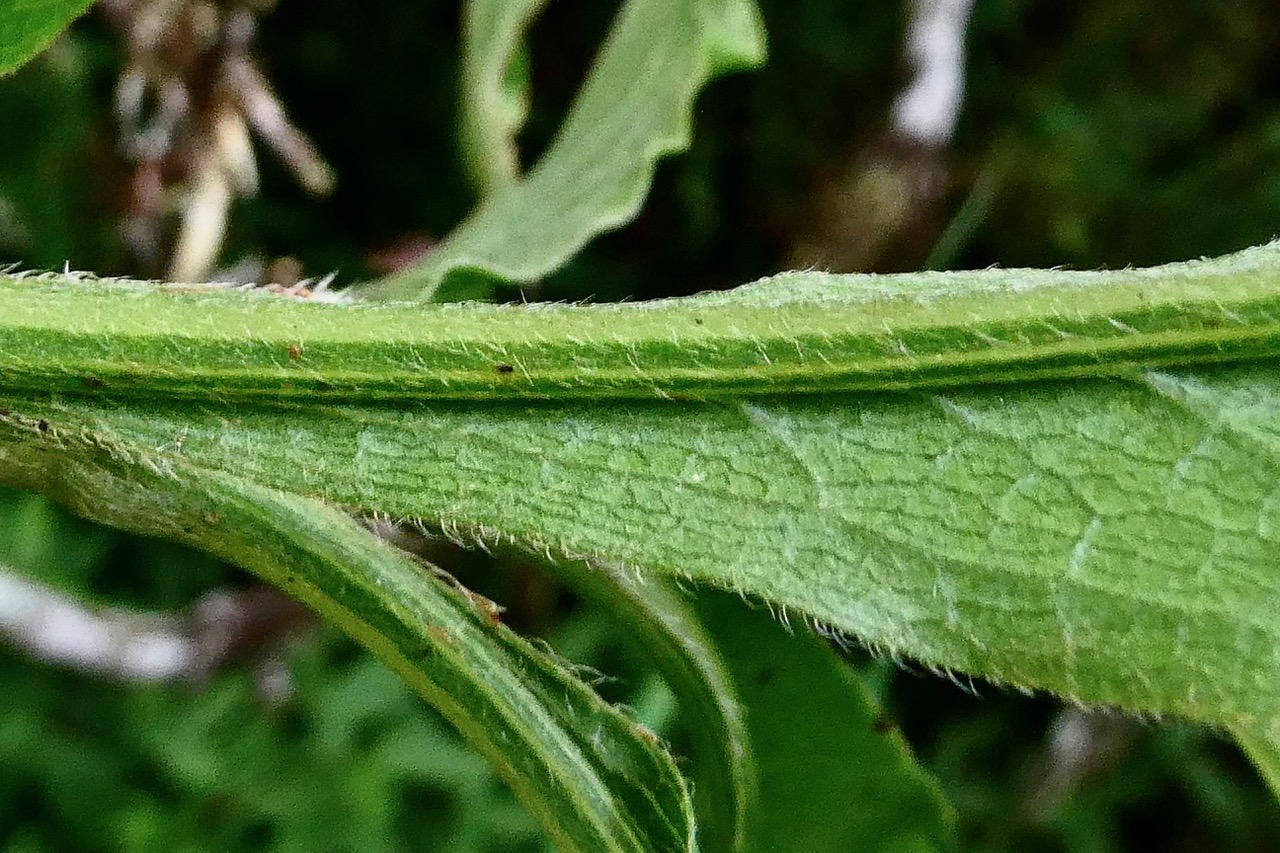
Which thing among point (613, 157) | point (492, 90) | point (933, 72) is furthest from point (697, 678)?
point (933, 72)

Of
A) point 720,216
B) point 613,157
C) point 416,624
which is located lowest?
point 720,216

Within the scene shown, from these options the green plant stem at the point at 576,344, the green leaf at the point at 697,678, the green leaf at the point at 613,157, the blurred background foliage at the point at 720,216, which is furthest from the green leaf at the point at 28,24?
the blurred background foliage at the point at 720,216

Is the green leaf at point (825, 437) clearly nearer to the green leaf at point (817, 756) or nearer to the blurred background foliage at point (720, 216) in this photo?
the green leaf at point (817, 756)

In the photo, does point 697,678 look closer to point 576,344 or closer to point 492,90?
point 576,344

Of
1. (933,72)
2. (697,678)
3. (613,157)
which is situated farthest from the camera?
(933,72)

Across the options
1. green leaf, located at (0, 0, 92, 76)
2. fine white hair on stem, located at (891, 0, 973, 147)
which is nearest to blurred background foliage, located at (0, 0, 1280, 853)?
fine white hair on stem, located at (891, 0, 973, 147)

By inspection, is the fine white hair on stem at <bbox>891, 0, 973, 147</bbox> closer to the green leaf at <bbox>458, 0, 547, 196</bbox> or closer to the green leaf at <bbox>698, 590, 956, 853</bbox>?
the green leaf at <bbox>458, 0, 547, 196</bbox>
